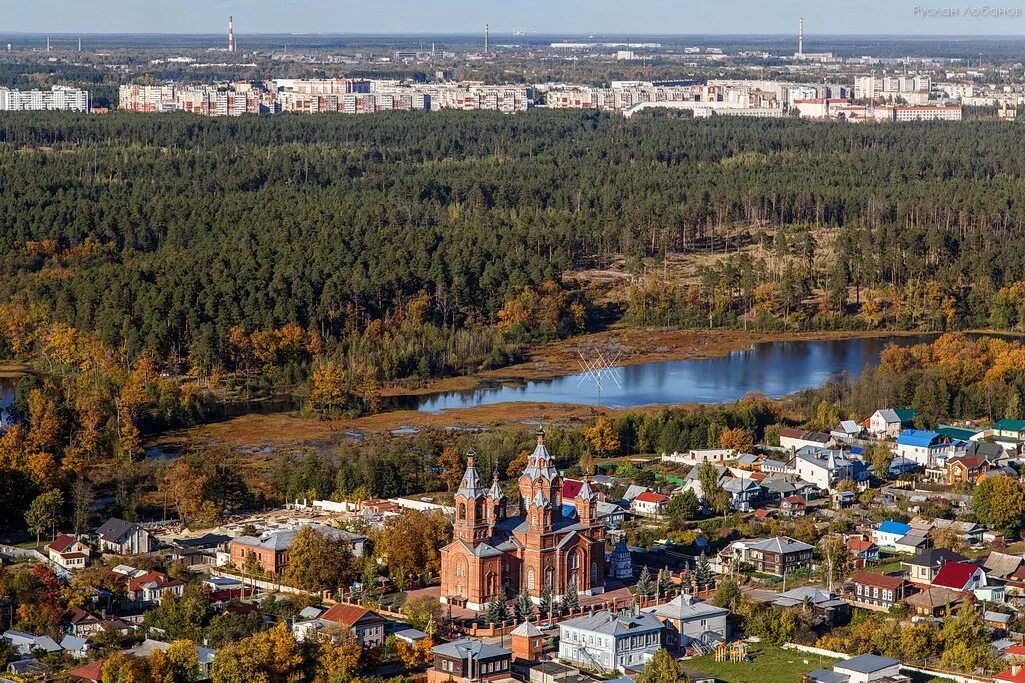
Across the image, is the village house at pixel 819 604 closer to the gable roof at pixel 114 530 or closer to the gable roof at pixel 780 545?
the gable roof at pixel 780 545

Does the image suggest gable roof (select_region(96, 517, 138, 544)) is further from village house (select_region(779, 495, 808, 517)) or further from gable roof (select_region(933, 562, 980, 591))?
gable roof (select_region(933, 562, 980, 591))

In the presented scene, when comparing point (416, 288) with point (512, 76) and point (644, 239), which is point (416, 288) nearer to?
point (644, 239)

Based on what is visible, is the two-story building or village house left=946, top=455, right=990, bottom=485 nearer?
the two-story building

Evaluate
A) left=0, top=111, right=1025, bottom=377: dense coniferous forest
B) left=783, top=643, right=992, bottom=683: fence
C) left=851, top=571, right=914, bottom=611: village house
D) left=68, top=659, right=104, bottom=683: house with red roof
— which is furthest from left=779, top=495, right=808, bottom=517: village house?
left=0, top=111, right=1025, bottom=377: dense coniferous forest

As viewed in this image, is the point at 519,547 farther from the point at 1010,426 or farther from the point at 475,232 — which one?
the point at 475,232

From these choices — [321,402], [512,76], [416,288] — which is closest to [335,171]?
[416,288]

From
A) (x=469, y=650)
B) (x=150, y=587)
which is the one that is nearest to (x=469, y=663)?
(x=469, y=650)
